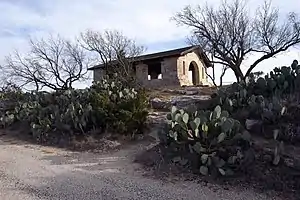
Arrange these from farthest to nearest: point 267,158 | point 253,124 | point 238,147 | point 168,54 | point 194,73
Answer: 1. point 194,73
2. point 168,54
3. point 253,124
4. point 238,147
5. point 267,158

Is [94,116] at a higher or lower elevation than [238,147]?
higher

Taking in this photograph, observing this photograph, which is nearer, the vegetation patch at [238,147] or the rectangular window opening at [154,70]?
the vegetation patch at [238,147]

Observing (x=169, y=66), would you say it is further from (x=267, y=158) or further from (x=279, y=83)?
(x=267, y=158)

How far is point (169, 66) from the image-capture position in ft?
96.7

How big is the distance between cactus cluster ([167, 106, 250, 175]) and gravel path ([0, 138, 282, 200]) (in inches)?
24.9

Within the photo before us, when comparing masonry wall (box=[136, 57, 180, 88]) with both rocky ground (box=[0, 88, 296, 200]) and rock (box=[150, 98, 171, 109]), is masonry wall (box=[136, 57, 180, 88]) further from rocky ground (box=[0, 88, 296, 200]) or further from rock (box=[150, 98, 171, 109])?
rocky ground (box=[0, 88, 296, 200])

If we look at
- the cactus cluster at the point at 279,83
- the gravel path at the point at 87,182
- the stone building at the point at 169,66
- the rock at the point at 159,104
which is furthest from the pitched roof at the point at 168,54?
the gravel path at the point at 87,182

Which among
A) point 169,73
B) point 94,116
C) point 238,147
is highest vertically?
point 169,73

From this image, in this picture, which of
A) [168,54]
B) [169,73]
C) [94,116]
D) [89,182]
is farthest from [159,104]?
[168,54]

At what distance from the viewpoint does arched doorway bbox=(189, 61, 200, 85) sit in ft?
107

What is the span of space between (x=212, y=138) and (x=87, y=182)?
263 cm

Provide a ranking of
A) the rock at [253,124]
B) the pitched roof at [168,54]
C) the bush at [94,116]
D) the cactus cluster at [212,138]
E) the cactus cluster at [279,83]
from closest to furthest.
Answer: the cactus cluster at [212,138] < the rock at [253,124] < the cactus cluster at [279,83] < the bush at [94,116] < the pitched roof at [168,54]

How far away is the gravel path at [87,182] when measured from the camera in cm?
601

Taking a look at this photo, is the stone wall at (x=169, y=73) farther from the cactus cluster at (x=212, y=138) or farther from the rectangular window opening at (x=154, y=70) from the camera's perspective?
the cactus cluster at (x=212, y=138)
